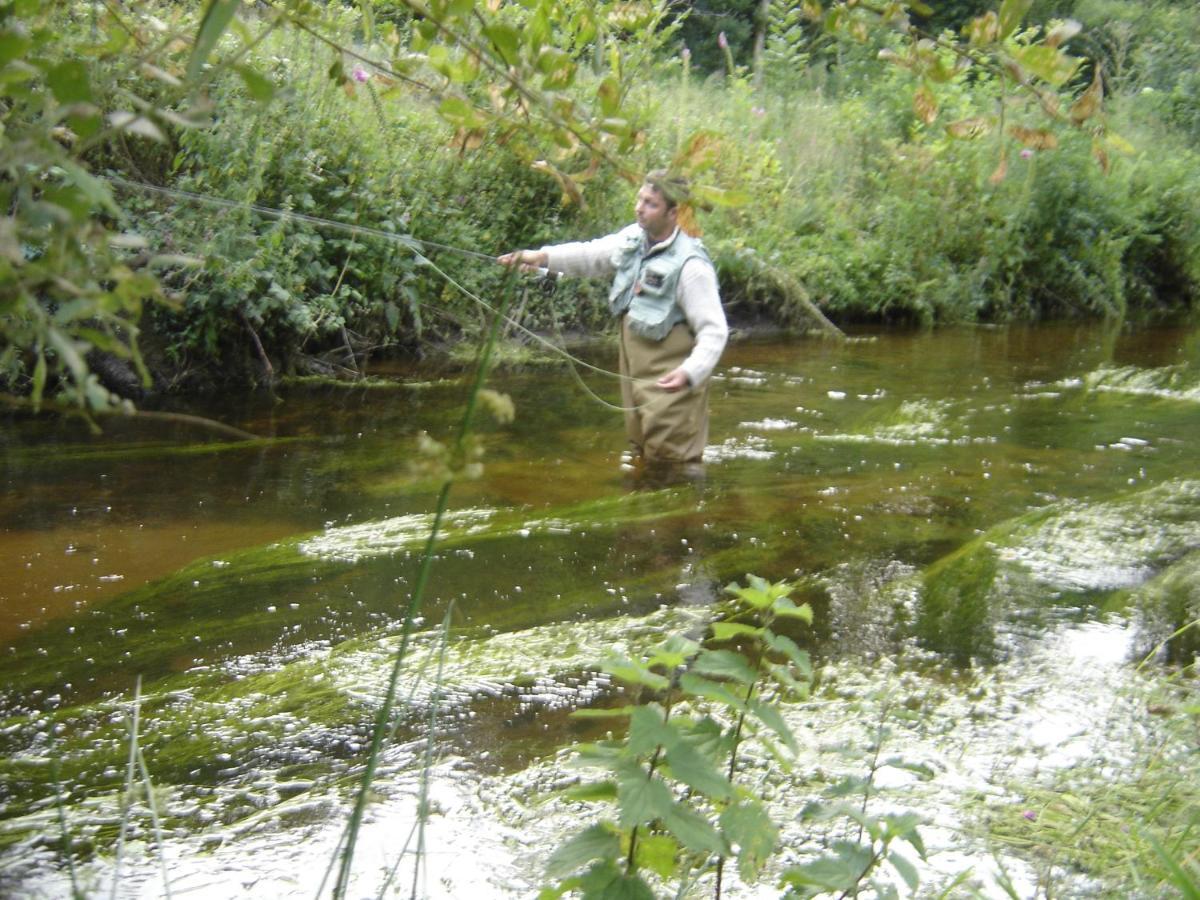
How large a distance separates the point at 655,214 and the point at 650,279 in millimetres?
379

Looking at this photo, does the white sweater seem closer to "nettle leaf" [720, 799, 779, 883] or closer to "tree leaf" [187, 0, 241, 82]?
"nettle leaf" [720, 799, 779, 883]

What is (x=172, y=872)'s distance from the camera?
8.79 feet

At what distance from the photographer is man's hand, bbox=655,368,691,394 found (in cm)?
600

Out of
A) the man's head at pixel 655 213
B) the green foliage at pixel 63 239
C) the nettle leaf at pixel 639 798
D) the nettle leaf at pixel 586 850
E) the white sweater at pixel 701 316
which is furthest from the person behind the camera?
the white sweater at pixel 701 316

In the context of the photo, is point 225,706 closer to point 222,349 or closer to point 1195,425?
point 222,349

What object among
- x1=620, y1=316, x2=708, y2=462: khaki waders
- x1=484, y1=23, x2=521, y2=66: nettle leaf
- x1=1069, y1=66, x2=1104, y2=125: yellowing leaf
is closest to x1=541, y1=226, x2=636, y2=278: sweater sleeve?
x1=620, y1=316, x2=708, y2=462: khaki waders

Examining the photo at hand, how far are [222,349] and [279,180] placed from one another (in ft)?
3.84

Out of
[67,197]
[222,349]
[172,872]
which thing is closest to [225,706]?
[172,872]

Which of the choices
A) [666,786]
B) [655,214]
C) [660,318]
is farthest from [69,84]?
[660,318]

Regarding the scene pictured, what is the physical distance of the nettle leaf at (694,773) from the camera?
197cm

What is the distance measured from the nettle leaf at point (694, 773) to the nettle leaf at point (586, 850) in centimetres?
17

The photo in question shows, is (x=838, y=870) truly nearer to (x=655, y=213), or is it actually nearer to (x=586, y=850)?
(x=586, y=850)

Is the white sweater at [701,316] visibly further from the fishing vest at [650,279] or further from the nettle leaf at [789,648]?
the nettle leaf at [789,648]

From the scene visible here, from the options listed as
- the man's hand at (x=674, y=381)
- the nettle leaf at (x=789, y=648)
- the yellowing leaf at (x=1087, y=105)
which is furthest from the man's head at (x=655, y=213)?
the nettle leaf at (x=789, y=648)
